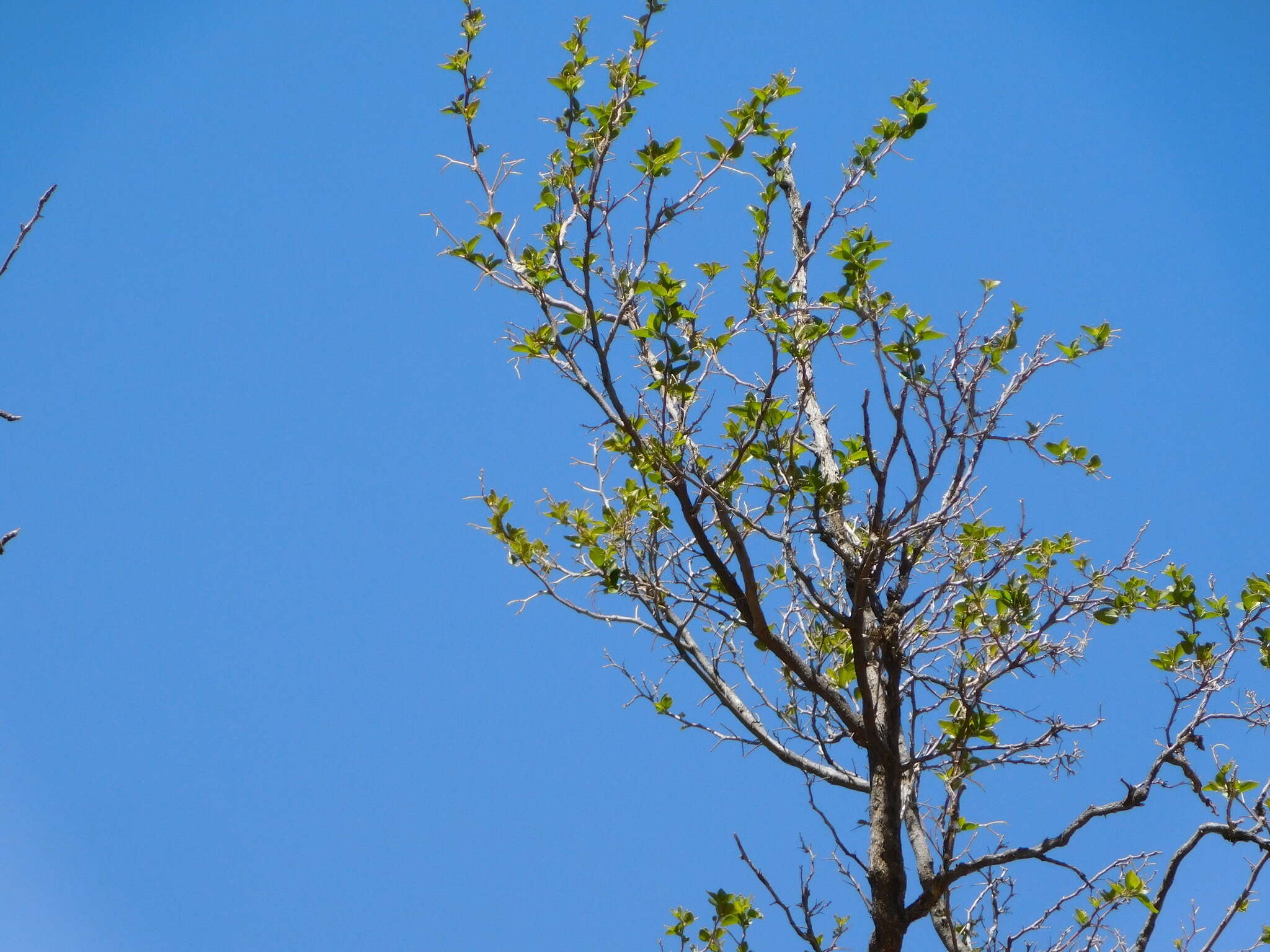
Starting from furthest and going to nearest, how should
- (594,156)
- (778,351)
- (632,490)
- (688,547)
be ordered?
(632,490)
(688,547)
(594,156)
(778,351)

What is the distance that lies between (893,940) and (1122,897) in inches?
52.5

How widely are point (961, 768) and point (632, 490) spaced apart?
6.80 feet

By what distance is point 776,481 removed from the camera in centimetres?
439

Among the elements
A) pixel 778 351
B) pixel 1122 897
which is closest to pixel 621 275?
pixel 778 351

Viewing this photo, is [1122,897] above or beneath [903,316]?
beneath

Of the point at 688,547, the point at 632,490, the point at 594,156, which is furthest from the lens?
the point at 632,490

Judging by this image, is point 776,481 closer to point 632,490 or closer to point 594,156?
point 632,490

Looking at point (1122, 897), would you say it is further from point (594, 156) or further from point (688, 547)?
point (594, 156)

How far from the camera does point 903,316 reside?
4.06 metres

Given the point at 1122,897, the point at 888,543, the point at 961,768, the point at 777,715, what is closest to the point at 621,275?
the point at 888,543

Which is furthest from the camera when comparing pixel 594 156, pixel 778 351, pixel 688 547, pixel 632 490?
pixel 632 490

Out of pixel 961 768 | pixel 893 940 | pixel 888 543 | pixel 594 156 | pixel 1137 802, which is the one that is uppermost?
pixel 594 156

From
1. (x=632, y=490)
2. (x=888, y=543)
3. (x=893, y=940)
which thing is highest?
(x=632, y=490)

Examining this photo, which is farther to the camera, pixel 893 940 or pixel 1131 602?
pixel 1131 602
